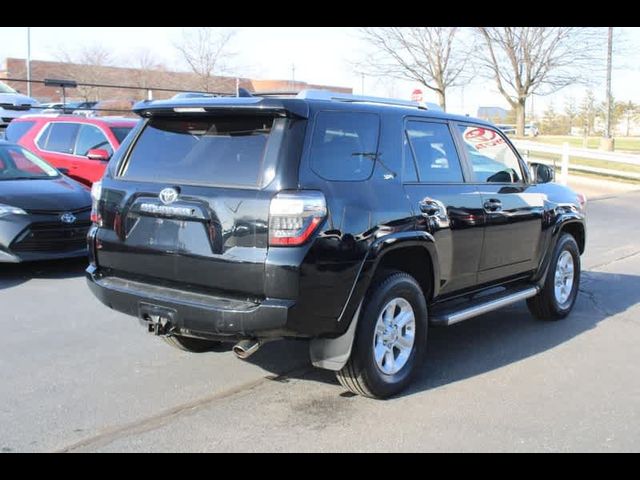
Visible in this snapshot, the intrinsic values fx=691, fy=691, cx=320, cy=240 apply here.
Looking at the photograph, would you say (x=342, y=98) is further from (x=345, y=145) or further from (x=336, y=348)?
(x=336, y=348)

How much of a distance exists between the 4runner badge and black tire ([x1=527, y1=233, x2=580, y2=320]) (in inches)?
142

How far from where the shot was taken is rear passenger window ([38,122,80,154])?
11.0m

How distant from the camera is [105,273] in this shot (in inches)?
179

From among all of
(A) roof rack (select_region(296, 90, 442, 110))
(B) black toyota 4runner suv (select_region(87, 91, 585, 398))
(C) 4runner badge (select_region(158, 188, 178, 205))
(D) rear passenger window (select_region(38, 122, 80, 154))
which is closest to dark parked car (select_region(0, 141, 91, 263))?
(D) rear passenger window (select_region(38, 122, 80, 154))

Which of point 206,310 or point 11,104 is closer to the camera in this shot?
point 206,310

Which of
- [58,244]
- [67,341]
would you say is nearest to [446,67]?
[58,244]

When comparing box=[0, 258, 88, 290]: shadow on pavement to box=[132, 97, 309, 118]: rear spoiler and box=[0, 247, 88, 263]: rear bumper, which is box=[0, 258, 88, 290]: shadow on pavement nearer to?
box=[0, 247, 88, 263]: rear bumper

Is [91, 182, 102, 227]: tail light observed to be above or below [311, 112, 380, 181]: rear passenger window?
below

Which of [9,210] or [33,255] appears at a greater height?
A: [9,210]

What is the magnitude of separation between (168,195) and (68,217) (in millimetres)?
4078

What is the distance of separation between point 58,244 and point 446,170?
15.1 ft

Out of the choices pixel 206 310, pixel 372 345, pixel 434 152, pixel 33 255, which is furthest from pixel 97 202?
pixel 33 255

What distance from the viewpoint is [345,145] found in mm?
4266
